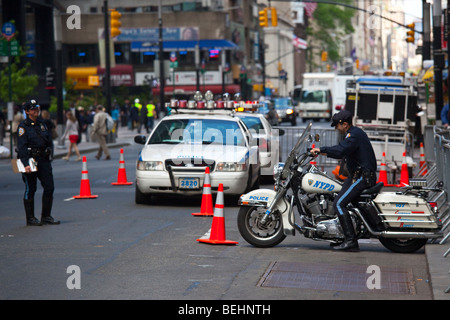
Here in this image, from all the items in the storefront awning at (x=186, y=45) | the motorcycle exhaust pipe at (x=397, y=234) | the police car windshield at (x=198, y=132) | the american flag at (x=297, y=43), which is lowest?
the motorcycle exhaust pipe at (x=397, y=234)

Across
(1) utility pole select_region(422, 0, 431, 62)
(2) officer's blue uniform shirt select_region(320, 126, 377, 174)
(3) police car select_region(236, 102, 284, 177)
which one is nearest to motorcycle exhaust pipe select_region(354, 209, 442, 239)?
(2) officer's blue uniform shirt select_region(320, 126, 377, 174)

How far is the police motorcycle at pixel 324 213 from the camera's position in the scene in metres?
11.2

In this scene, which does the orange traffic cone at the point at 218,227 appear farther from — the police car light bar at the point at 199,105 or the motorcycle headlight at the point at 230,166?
the police car light bar at the point at 199,105

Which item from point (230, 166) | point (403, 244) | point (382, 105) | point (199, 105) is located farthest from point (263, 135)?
point (403, 244)

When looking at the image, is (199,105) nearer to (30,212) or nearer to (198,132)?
(198,132)

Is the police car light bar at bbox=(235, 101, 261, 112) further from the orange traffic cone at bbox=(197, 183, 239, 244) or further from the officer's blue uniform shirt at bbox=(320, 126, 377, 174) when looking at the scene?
the officer's blue uniform shirt at bbox=(320, 126, 377, 174)

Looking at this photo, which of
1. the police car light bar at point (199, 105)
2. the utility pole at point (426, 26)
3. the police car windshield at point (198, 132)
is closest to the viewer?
the police car windshield at point (198, 132)

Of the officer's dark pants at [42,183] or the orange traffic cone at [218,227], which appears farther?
the officer's dark pants at [42,183]

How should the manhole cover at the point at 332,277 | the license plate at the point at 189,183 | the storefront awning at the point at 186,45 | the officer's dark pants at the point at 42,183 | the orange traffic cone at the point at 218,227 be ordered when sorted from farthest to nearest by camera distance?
the storefront awning at the point at 186,45, the license plate at the point at 189,183, the officer's dark pants at the point at 42,183, the orange traffic cone at the point at 218,227, the manhole cover at the point at 332,277

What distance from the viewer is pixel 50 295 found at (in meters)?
8.48

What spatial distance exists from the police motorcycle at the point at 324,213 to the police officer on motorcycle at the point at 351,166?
0.12 m

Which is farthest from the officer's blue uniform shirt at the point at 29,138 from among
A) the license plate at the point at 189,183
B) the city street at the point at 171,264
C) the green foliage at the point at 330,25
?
the green foliage at the point at 330,25

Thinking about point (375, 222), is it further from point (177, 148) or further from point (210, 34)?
point (210, 34)

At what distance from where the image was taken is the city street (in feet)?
28.7
